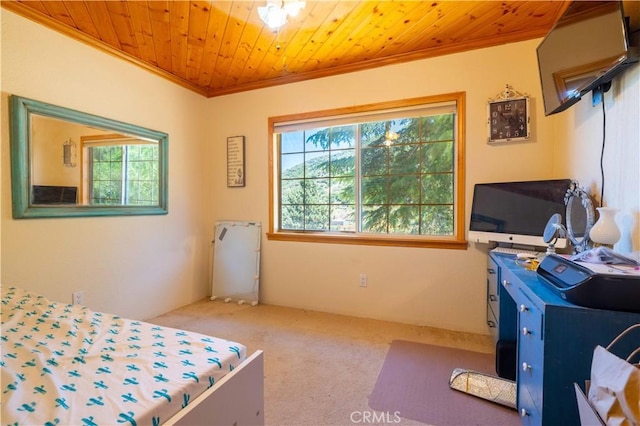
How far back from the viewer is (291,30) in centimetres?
230

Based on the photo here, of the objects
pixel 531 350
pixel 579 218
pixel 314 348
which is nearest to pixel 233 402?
pixel 531 350

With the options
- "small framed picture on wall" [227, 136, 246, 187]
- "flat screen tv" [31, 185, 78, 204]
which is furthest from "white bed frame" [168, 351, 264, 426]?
"small framed picture on wall" [227, 136, 246, 187]

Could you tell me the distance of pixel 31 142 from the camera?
205cm

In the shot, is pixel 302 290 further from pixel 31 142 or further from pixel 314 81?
pixel 31 142

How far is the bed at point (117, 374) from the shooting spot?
0.77 meters

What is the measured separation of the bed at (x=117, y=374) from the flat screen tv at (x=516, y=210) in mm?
1945

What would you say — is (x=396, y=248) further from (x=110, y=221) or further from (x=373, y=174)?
(x=110, y=221)

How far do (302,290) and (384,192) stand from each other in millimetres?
1343

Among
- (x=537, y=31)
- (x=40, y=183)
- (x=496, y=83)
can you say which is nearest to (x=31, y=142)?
(x=40, y=183)

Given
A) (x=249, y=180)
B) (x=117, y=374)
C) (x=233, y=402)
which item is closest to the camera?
(x=117, y=374)

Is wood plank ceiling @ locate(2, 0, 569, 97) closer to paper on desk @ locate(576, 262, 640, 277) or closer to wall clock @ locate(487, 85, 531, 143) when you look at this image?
wall clock @ locate(487, 85, 531, 143)

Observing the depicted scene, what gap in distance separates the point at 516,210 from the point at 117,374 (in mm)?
2461

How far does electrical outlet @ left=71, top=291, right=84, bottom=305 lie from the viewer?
229 centimetres

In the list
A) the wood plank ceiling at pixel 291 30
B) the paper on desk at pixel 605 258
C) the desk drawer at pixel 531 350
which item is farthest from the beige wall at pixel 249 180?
the desk drawer at pixel 531 350
